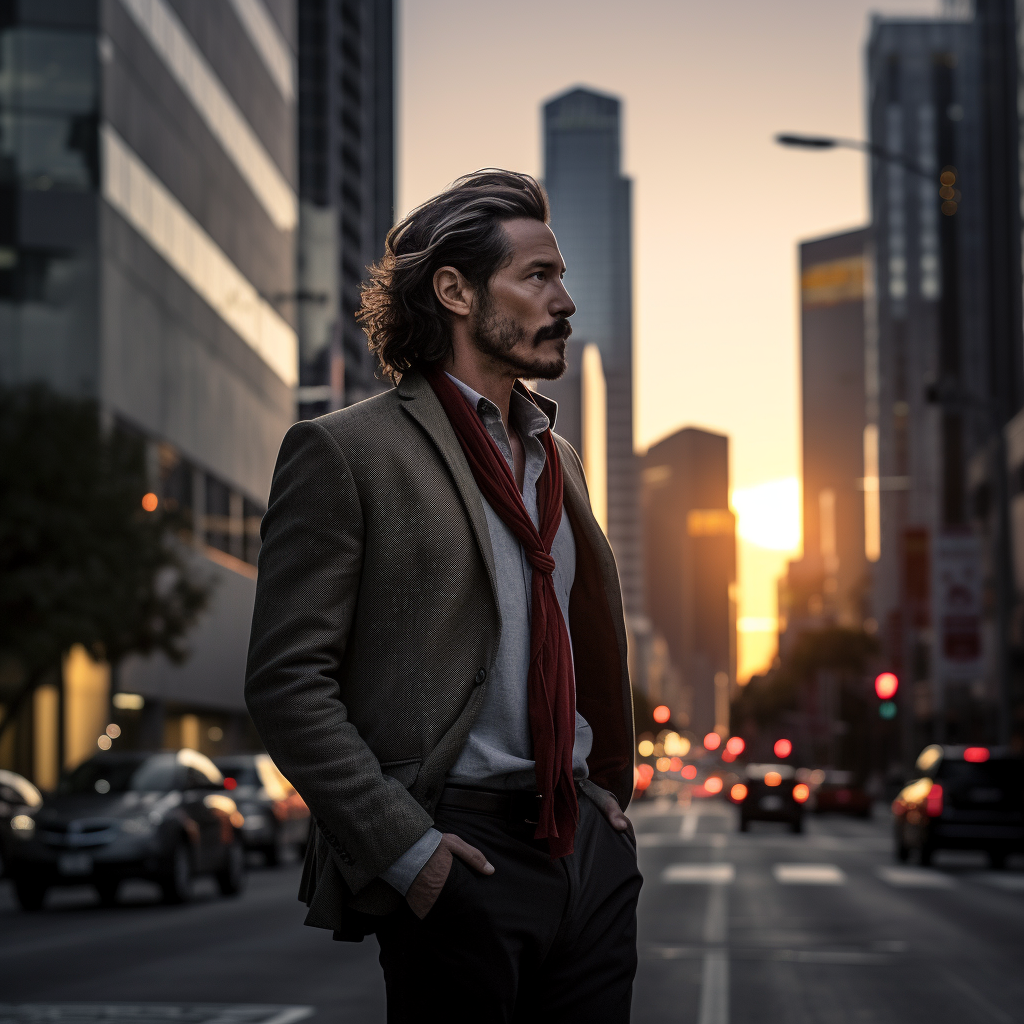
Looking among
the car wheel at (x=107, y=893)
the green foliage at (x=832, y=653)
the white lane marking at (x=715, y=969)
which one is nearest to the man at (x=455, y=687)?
the white lane marking at (x=715, y=969)

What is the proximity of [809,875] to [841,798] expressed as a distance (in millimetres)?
35509

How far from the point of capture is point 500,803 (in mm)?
2984

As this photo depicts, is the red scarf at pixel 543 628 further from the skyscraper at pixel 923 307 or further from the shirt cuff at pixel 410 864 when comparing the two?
the skyscraper at pixel 923 307

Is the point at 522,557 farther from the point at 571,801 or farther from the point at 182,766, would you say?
the point at 182,766

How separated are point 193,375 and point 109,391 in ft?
28.7

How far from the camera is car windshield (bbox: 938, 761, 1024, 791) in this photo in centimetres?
2595

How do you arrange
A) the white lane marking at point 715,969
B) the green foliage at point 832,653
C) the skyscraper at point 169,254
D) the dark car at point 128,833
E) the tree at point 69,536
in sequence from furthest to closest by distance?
the green foliage at point 832,653 → the skyscraper at point 169,254 → the tree at point 69,536 → the dark car at point 128,833 → the white lane marking at point 715,969

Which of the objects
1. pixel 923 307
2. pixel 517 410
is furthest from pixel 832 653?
pixel 517 410

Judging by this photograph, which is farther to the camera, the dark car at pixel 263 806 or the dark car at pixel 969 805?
the dark car at pixel 263 806

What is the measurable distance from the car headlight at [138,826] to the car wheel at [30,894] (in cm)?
104

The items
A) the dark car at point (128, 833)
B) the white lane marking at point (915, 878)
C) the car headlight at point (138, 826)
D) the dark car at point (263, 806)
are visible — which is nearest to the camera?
the dark car at point (128, 833)

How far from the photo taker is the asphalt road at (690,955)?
10016mm

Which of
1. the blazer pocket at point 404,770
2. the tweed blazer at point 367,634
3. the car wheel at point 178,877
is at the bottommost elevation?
the car wheel at point 178,877

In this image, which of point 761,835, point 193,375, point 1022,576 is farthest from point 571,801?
point 1022,576
